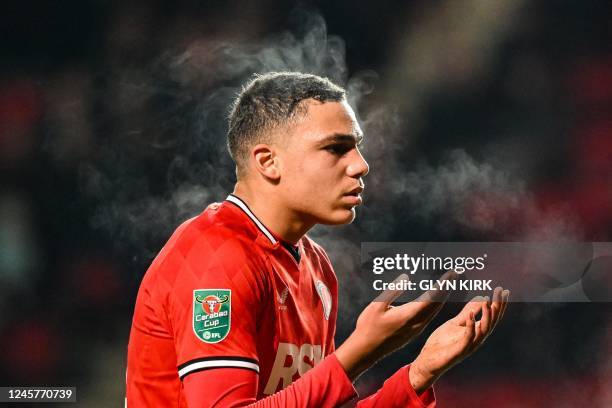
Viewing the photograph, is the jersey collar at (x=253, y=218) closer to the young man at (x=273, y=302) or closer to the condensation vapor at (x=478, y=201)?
the young man at (x=273, y=302)

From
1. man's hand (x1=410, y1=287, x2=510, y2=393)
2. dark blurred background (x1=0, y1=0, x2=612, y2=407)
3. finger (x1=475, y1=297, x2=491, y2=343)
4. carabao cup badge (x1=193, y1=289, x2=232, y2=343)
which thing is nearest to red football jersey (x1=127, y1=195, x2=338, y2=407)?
carabao cup badge (x1=193, y1=289, x2=232, y2=343)

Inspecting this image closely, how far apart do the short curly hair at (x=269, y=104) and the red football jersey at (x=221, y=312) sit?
15cm

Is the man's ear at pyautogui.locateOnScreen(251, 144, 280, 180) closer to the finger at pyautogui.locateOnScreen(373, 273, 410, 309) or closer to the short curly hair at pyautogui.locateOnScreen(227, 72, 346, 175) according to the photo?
the short curly hair at pyautogui.locateOnScreen(227, 72, 346, 175)

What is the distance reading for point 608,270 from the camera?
4.38 meters

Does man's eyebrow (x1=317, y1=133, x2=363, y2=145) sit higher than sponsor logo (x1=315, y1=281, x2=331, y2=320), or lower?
higher

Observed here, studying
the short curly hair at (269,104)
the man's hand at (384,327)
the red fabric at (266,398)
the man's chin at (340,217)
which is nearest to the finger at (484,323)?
the man's hand at (384,327)

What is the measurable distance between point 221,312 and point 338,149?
1.67 feet

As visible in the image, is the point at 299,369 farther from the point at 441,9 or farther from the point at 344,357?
the point at 441,9

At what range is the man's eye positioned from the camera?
2012 mm

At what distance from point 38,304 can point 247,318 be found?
2.67 meters

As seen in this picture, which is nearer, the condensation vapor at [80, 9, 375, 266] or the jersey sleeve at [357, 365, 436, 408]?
the jersey sleeve at [357, 365, 436, 408]

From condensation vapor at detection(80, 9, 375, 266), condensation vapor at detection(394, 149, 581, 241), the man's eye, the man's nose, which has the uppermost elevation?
condensation vapor at detection(80, 9, 375, 266)

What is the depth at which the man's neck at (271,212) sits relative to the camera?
2.08m

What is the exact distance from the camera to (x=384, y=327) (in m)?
1.74
